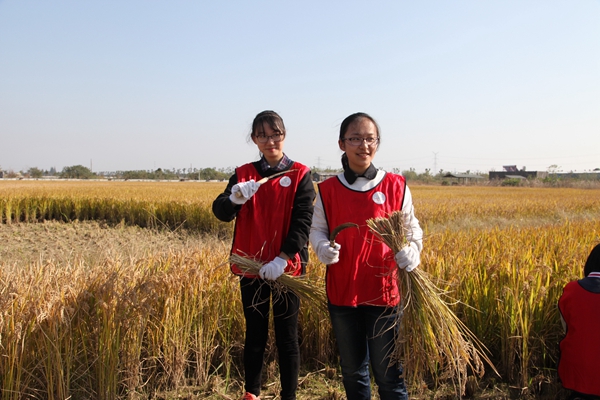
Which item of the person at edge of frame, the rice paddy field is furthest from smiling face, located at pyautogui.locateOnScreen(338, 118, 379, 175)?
the person at edge of frame

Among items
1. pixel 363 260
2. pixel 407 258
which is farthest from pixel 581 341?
pixel 363 260

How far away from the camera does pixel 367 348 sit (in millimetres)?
1875

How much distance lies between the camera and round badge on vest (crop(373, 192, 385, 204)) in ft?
6.14

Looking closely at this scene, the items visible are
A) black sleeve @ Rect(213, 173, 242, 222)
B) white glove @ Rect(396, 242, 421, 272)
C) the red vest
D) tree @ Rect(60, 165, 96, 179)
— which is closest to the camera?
white glove @ Rect(396, 242, 421, 272)

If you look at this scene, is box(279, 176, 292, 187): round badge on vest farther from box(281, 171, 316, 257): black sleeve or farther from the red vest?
the red vest

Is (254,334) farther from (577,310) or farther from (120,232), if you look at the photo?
(120,232)

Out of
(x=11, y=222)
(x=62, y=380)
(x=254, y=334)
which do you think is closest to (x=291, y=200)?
(x=254, y=334)

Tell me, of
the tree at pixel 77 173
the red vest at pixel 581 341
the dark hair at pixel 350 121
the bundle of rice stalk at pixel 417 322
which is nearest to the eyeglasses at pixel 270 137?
the dark hair at pixel 350 121

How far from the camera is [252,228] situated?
2.16 meters

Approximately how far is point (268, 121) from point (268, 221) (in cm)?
55

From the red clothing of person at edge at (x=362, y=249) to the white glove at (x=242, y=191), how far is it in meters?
0.36

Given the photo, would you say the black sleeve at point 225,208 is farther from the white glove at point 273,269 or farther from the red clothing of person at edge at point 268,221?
the white glove at point 273,269

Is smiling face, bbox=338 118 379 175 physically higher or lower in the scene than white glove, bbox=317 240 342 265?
higher

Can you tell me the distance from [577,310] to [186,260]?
7.92ft
